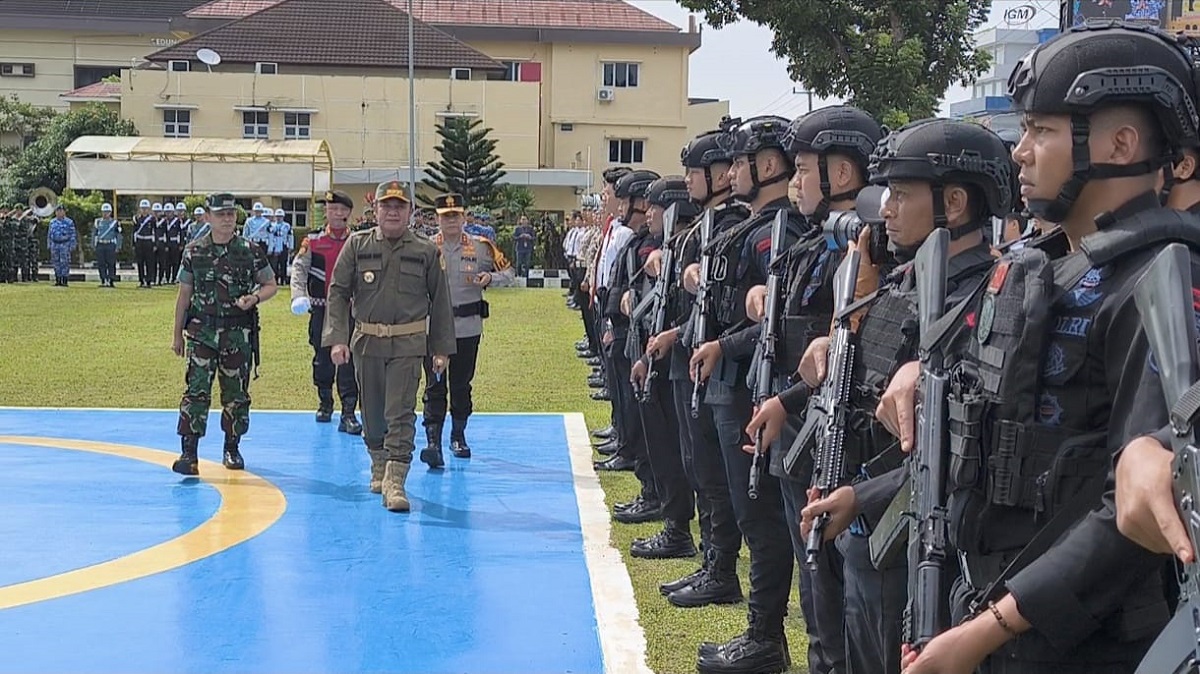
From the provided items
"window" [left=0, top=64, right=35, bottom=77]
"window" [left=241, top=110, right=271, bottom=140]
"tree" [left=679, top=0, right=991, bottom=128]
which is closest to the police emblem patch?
"tree" [left=679, top=0, right=991, bottom=128]

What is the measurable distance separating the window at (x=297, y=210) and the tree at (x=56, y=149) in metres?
6.81

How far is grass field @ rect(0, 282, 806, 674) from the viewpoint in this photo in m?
6.71

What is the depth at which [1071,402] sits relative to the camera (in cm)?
277

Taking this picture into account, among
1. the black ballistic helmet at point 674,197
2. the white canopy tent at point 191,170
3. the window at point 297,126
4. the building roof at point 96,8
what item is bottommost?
the black ballistic helmet at point 674,197

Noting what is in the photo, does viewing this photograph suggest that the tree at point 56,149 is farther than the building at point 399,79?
No

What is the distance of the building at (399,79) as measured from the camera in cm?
5450

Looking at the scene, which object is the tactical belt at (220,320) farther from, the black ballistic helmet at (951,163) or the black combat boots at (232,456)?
the black ballistic helmet at (951,163)

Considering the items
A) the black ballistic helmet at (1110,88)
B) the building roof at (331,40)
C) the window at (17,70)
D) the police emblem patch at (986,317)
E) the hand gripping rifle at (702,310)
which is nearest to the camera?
the black ballistic helmet at (1110,88)

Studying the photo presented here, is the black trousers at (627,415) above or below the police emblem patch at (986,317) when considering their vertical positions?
below

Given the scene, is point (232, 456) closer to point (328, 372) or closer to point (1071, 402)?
point (328, 372)

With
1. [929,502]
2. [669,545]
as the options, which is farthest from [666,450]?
[929,502]

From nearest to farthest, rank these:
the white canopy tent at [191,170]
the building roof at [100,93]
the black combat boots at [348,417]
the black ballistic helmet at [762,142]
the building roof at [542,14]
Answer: the black ballistic helmet at [762,142] < the black combat boots at [348,417] < the white canopy tent at [191,170] < the building roof at [100,93] < the building roof at [542,14]

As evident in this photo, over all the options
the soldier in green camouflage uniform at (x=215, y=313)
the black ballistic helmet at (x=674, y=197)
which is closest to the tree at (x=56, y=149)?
the soldier in green camouflage uniform at (x=215, y=313)

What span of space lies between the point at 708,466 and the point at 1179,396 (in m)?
4.80
